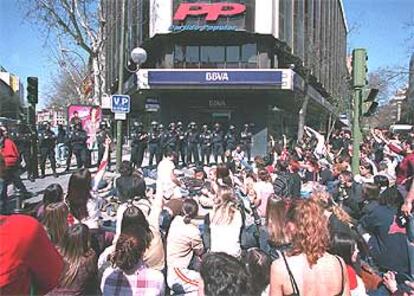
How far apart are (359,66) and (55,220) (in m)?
6.39

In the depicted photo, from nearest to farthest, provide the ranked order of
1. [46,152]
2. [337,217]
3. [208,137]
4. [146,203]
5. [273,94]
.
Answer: [337,217] < [146,203] < [46,152] < [208,137] < [273,94]

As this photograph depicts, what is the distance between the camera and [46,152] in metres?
16.7

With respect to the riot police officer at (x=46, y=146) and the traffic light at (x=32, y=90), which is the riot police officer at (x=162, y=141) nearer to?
the riot police officer at (x=46, y=146)

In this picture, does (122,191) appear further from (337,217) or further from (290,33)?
(290,33)

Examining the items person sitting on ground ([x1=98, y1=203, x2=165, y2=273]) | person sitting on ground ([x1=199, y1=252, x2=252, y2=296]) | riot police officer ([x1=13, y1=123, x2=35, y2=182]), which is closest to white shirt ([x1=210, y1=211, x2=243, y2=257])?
person sitting on ground ([x1=98, y1=203, x2=165, y2=273])

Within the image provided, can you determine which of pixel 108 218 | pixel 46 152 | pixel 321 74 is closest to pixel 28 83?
pixel 46 152

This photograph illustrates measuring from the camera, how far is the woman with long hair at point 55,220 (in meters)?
4.48

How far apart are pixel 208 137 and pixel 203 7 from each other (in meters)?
11.3

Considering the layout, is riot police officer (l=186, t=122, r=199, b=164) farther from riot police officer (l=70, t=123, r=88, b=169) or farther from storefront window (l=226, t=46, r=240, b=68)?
storefront window (l=226, t=46, r=240, b=68)

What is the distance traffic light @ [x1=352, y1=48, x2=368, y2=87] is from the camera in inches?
364

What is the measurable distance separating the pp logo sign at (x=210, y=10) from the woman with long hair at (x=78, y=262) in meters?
28.3

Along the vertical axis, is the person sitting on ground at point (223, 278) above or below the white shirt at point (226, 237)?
above

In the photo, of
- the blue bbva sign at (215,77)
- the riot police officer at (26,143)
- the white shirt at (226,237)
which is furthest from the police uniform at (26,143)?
the blue bbva sign at (215,77)

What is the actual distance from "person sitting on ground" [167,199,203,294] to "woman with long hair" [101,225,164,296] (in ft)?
5.72
